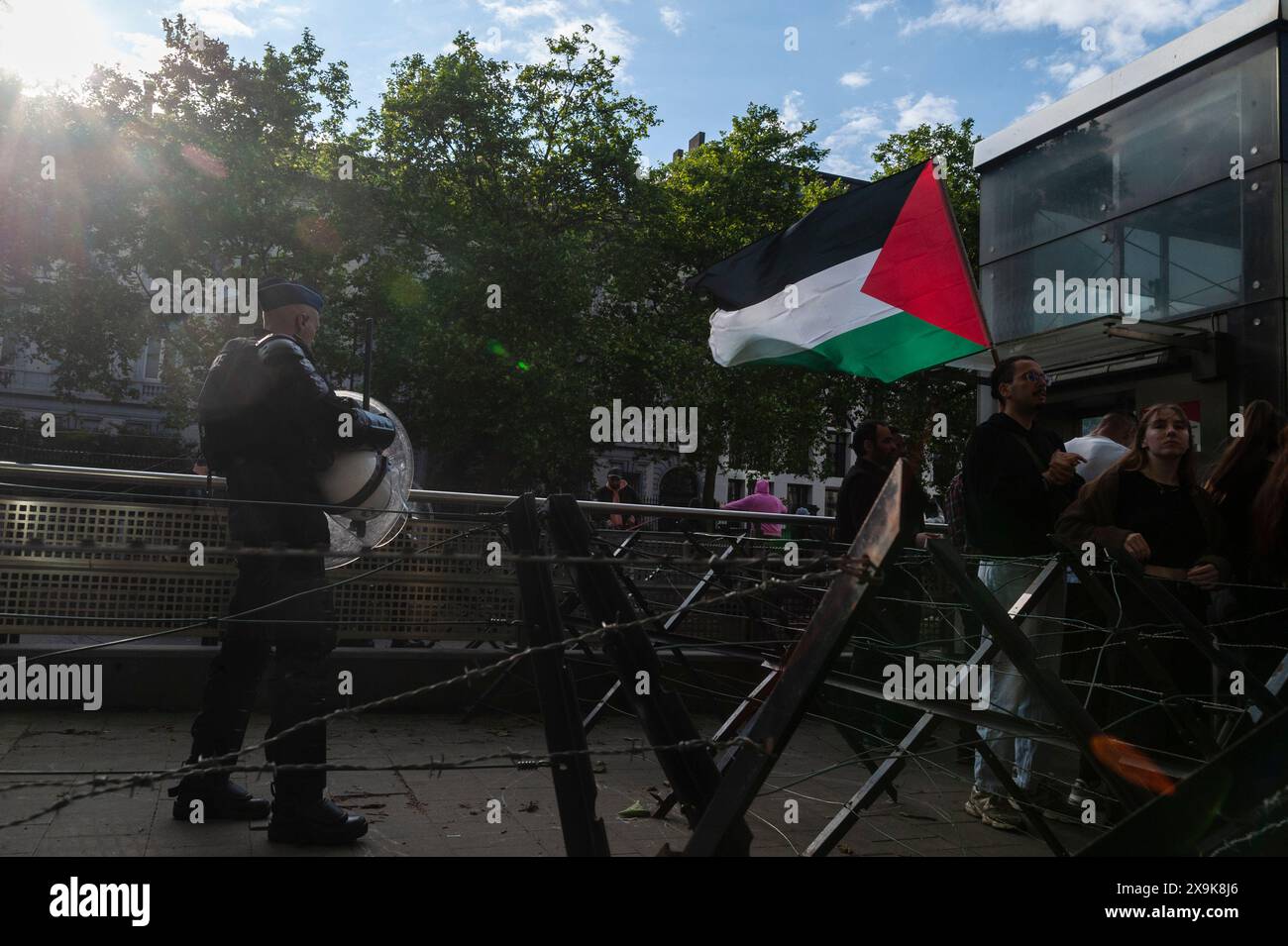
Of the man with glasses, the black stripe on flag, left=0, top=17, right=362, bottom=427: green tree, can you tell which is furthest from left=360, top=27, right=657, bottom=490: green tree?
the man with glasses

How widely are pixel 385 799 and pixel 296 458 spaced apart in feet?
5.37

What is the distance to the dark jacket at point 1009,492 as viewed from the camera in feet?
16.4

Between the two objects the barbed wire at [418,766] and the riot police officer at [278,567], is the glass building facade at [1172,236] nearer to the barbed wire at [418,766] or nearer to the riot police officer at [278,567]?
the riot police officer at [278,567]

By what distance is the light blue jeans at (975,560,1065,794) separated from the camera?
455 centimetres

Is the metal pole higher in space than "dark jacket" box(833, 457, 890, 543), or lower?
higher

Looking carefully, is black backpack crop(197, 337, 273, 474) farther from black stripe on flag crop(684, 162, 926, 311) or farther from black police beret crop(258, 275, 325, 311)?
black stripe on flag crop(684, 162, 926, 311)

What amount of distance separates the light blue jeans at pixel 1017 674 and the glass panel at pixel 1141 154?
25.1ft

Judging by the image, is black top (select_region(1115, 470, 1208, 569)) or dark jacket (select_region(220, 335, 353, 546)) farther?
black top (select_region(1115, 470, 1208, 569))

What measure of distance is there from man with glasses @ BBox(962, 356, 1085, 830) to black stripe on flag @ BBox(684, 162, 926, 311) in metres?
1.75

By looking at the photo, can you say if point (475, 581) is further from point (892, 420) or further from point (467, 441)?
point (892, 420)

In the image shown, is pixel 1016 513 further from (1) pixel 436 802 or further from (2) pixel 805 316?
(1) pixel 436 802

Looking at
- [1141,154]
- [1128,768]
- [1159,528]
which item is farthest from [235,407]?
[1141,154]

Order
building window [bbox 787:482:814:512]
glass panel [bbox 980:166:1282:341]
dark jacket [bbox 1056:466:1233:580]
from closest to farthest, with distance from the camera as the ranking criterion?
dark jacket [bbox 1056:466:1233:580]
glass panel [bbox 980:166:1282:341]
building window [bbox 787:482:814:512]
